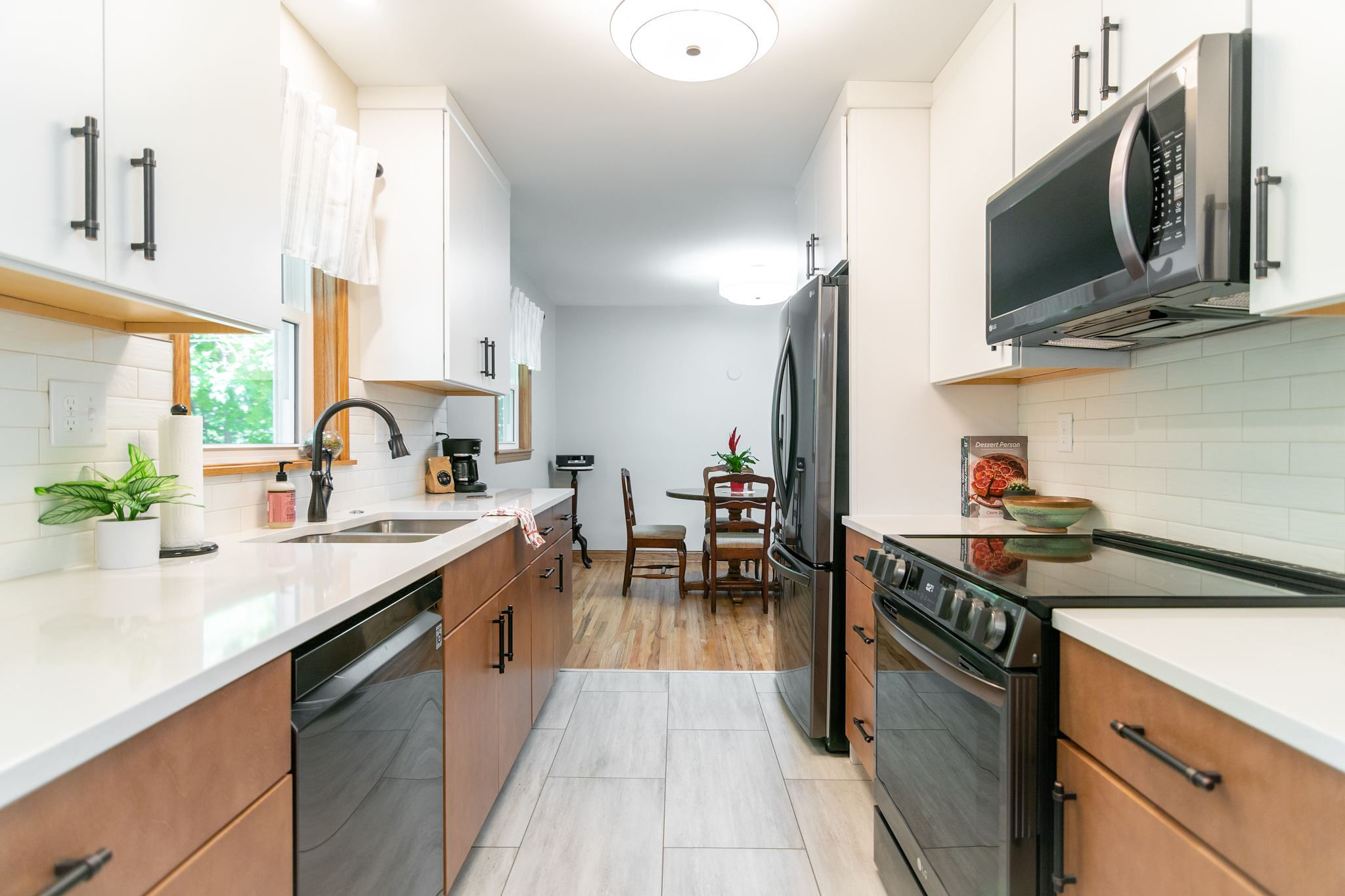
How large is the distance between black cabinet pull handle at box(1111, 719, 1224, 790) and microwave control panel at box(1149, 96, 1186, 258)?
798 millimetres

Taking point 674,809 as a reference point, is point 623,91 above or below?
above

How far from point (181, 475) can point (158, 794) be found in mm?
938

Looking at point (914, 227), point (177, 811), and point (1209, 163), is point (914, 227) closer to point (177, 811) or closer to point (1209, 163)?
point (1209, 163)

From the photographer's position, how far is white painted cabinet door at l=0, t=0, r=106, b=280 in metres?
0.82

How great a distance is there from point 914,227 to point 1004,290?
804 mm

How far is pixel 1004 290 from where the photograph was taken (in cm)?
171

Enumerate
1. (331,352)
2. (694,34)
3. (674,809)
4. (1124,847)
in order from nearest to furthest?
(1124,847)
(694,34)
(674,809)
(331,352)

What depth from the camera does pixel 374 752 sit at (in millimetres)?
1103

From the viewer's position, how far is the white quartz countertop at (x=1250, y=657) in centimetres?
64

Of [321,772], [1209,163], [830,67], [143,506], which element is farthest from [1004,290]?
[143,506]

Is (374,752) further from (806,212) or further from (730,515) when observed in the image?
(730,515)

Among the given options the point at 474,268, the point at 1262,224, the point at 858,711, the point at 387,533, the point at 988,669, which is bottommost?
the point at 858,711

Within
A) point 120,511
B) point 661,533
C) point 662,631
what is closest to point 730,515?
point 661,533

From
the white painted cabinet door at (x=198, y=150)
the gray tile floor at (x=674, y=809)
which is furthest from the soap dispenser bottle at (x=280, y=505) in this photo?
the gray tile floor at (x=674, y=809)
